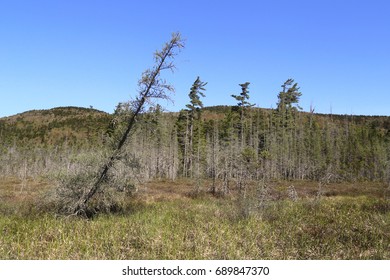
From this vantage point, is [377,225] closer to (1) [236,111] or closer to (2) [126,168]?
(2) [126,168]

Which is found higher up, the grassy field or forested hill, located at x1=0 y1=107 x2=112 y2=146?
forested hill, located at x1=0 y1=107 x2=112 y2=146

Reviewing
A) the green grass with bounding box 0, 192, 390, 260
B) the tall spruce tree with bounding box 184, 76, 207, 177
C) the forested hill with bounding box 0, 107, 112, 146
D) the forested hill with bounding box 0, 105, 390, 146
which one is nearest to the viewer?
the green grass with bounding box 0, 192, 390, 260

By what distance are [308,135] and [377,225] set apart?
2825 inches

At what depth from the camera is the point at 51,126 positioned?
454ft

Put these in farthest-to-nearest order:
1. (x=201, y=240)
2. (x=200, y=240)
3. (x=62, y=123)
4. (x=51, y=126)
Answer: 1. (x=62, y=123)
2. (x=51, y=126)
3. (x=200, y=240)
4. (x=201, y=240)

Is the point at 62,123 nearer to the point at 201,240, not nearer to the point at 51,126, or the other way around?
the point at 51,126

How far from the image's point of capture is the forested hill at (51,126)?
401 feet

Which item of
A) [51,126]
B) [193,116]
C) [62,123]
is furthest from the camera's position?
[62,123]

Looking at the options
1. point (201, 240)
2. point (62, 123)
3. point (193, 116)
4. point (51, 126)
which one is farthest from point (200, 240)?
point (62, 123)

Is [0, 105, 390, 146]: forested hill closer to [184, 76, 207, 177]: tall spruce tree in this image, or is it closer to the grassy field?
[184, 76, 207, 177]: tall spruce tree

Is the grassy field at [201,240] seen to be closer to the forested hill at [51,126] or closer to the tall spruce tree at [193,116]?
the tall spruce tree at [193,116]

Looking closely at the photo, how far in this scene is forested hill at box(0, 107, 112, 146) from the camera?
122294 mm

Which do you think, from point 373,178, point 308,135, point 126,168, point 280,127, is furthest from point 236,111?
A: point 126,168

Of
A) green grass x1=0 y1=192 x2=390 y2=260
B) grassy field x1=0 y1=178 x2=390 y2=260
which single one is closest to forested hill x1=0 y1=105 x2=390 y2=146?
grassy field x1=0 y1=178 x2=390 y2=260
